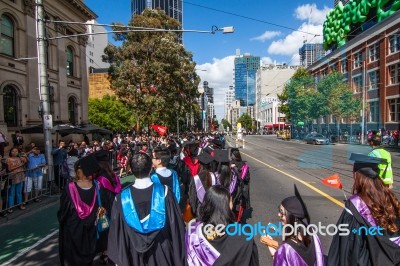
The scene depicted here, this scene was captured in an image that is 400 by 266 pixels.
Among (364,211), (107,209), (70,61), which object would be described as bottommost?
(107,209)

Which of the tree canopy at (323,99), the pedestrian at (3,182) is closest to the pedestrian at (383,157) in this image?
the pedestrian at (3,182)

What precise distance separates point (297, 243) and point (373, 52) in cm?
4582

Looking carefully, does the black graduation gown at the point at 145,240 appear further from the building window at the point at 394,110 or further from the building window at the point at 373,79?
the building window at the point at 373,79

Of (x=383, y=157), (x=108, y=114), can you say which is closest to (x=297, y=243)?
(x=383, y=157)

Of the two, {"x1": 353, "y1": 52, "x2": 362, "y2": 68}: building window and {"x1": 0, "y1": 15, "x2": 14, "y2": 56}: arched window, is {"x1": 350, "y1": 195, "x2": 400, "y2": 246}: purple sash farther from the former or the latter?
{"x1": 353, "y1": 52, "x2": 362, "y2": 68}: building window

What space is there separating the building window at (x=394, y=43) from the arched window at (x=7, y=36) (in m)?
35.7

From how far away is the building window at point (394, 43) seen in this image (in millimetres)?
35875

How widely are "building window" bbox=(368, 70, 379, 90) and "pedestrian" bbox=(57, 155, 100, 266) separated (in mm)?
42663

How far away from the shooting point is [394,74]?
37188mm

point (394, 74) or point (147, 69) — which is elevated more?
point (394, 74)

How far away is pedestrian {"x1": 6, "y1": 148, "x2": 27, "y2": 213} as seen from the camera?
840 centimetres

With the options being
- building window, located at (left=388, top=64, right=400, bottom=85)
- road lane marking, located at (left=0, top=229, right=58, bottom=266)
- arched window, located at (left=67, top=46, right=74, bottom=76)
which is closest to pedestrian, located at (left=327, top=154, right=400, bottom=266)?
road lane marking, located at (left=0, top=229, right=58, bottom=266)

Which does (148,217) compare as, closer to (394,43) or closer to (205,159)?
(205,159)

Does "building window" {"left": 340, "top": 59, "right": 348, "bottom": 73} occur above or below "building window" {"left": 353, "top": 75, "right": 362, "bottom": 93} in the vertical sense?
above
